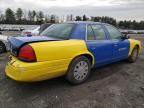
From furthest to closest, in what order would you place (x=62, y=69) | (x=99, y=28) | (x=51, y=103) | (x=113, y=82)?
(x=99, y=28), (x=113, y=82), (x=62, y=69), (x=51, y=103)

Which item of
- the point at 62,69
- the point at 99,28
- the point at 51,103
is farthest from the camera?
the point at 99,28

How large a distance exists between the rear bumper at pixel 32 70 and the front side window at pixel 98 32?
1527 millimetres

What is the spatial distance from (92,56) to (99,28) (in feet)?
3.21

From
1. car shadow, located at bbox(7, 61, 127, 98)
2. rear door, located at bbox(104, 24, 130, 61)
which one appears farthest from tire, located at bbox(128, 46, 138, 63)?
car shadow, located at bbox(7, 61, 127, 98)

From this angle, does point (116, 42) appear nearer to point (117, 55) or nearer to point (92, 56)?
point (117, 55)

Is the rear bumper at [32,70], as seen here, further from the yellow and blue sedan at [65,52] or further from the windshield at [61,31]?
the windshield at [61,31]

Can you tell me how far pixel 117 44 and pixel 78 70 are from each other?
177 centimetres

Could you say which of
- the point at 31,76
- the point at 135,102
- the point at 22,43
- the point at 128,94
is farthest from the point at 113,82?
the point at 22,43

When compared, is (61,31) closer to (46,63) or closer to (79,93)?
(46,63)

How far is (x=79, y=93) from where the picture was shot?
3.80 metres

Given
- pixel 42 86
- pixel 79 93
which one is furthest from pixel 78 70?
pixel 42 86

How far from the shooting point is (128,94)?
3.82 metres

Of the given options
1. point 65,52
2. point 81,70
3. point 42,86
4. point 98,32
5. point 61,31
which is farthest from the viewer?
point 98,32

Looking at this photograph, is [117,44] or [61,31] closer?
[61,31]
